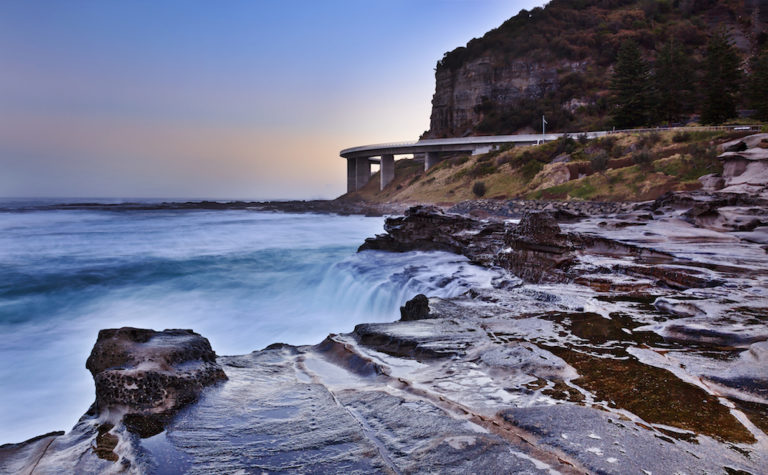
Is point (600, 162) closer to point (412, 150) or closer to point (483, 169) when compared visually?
point (483, 169)

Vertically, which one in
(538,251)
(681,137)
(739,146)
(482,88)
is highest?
(482,88)

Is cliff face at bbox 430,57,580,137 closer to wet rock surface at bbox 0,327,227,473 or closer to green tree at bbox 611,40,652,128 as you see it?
green tree at bbox 611,40,652,128

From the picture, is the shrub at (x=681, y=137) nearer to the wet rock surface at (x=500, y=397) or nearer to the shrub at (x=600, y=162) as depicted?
the shrub at (x=600, y=162)

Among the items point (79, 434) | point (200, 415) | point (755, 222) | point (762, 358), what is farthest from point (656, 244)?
point (79, 434)

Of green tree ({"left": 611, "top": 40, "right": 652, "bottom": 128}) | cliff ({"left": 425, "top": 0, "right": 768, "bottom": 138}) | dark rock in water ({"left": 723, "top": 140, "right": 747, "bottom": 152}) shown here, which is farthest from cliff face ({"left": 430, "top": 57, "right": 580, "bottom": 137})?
dark rock in water ({"left": 723, "top": 140, "right": 747, "bottom": 152})

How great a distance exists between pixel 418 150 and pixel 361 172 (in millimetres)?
Result: 16725

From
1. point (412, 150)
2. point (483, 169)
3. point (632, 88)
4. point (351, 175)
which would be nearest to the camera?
point (483, 169)

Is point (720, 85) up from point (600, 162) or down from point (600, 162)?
up

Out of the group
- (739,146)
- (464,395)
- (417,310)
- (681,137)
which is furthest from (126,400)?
(681,137)

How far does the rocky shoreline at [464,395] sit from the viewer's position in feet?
8.71

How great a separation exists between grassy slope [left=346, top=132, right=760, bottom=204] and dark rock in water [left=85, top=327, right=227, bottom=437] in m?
25.4

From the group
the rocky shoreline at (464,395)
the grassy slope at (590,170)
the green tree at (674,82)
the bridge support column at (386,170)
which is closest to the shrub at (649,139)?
the grassy slope at (590,170)

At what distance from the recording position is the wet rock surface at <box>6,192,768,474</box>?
104 inches

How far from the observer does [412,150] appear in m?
60.4
